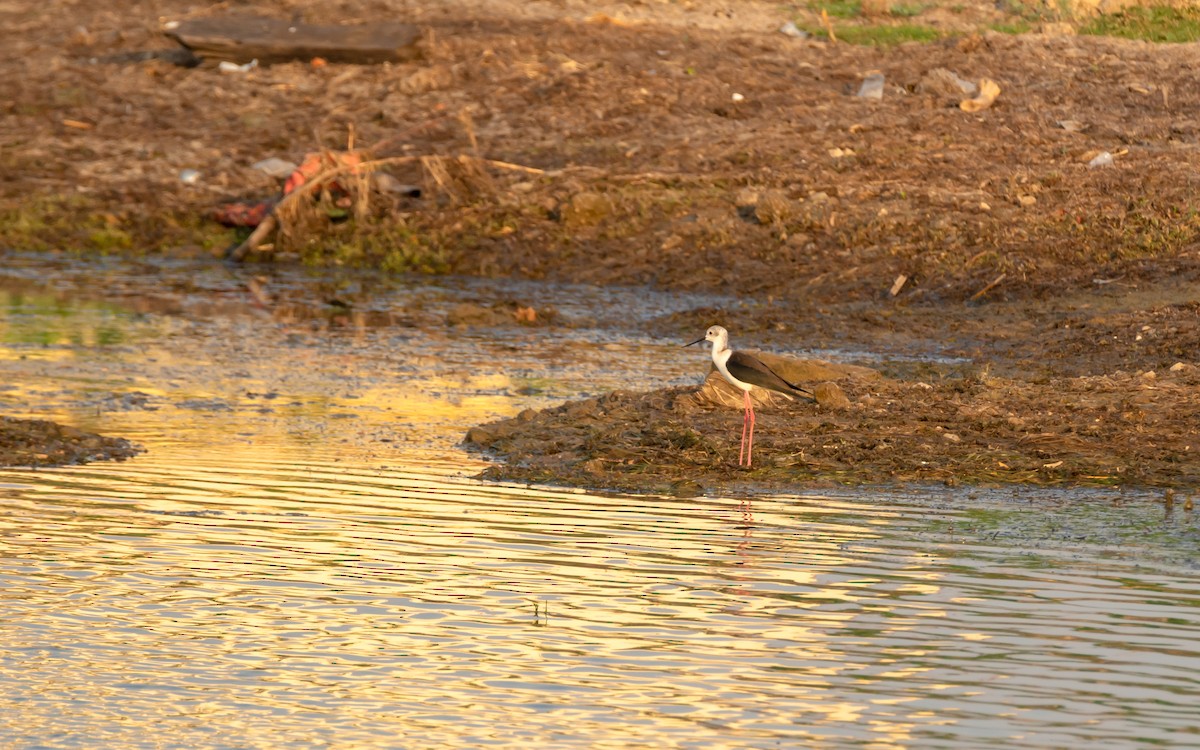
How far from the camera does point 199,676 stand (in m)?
7.14

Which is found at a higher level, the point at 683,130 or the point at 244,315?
the point at 683,130

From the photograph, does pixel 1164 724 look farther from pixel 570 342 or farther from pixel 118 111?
Result: pixel 118 111

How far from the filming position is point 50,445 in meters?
11.7

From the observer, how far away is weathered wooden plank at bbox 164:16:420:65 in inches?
1022

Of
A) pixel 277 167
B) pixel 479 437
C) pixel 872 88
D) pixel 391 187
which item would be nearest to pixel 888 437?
pixel 479 437

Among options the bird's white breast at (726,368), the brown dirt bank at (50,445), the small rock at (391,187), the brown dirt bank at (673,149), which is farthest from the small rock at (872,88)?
the brown dirt bank at (50,445)

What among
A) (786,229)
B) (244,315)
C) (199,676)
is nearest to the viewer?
(199,676)

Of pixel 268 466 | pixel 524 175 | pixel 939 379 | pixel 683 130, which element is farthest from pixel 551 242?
pixel 268 466

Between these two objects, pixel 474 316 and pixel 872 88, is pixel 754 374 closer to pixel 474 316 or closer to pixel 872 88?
pixel 474 316

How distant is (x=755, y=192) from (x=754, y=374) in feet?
30.0

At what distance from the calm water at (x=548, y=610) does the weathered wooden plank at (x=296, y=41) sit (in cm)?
1413

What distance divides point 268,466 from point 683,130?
12.3 metres

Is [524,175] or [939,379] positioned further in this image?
[524,175]

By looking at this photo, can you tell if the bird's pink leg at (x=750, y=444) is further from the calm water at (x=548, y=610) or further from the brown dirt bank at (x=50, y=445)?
the brown dirt bank at (x=50, y=445)
